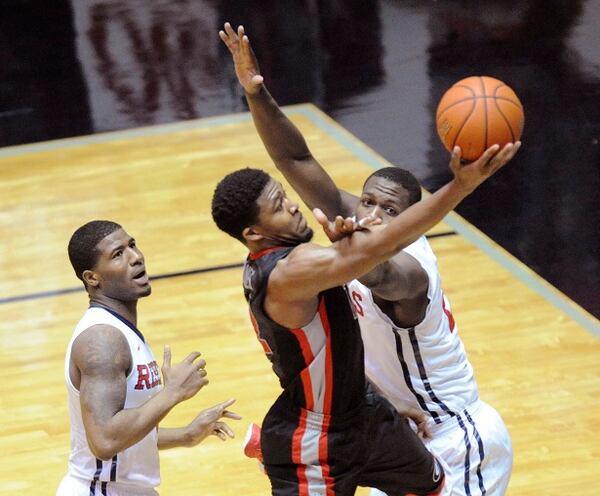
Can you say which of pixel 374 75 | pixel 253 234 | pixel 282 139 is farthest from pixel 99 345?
pixel 374 75

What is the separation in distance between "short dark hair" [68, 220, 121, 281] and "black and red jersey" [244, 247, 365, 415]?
0.63 meters

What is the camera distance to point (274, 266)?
447 centimetres

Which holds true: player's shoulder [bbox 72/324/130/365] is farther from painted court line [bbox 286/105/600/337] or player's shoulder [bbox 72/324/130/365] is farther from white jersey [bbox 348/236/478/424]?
painted court line [bbox 286/105/600/337]

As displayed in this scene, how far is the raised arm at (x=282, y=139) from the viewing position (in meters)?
4.98

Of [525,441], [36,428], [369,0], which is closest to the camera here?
[525,441]

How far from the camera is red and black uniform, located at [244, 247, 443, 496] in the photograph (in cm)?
461

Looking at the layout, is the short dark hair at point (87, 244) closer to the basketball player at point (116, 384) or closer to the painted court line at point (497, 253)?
the basketball player at point (116, 384)

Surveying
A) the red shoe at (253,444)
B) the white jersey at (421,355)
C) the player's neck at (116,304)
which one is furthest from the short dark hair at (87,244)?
the white jersey at (421,355)

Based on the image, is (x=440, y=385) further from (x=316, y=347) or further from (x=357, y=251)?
(x=357, y=251)

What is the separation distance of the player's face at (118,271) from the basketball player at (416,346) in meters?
0.78

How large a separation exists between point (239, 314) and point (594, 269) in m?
2.36

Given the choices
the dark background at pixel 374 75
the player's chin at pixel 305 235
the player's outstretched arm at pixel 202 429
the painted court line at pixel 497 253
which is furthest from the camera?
the dark background at pixel 374 75

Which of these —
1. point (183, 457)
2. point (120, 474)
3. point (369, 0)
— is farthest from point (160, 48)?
point (120, 474)

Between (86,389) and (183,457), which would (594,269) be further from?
(86,389)
